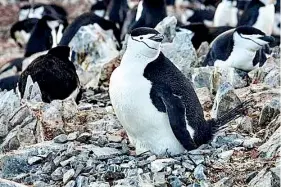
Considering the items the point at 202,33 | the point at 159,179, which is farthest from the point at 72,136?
the point at 202,33

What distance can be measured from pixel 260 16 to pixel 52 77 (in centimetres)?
482

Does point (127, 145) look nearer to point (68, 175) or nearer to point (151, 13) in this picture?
point (68, 175)

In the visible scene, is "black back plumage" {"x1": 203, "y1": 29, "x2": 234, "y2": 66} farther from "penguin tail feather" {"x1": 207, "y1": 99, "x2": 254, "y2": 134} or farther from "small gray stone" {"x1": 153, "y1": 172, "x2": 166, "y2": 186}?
"small gray stone" {"x1": 153, "y1": 172, "x2": 166, "y2": 186}

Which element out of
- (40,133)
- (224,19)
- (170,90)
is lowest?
(224,19)

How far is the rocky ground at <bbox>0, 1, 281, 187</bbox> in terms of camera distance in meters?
5.05

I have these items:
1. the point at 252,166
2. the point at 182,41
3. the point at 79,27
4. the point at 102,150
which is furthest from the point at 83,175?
the point at 79,27

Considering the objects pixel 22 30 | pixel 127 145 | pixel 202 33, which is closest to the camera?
pixel 127 145

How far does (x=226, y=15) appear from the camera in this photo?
1338 cm

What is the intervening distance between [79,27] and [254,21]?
2599 mm

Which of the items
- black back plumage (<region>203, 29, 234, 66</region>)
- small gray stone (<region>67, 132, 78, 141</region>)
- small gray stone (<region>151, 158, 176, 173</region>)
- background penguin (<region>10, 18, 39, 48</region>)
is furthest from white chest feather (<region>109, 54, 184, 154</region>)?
background penguin (<region>10, 18, 39, 48</region>)

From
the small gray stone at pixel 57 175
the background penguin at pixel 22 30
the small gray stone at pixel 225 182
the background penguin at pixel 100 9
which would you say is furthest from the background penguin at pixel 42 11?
the small gray stone at pixel 225 182

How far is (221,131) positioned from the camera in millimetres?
5766

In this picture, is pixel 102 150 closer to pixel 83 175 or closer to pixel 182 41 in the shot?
pixel 83 175

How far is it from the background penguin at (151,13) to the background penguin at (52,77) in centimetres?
345
